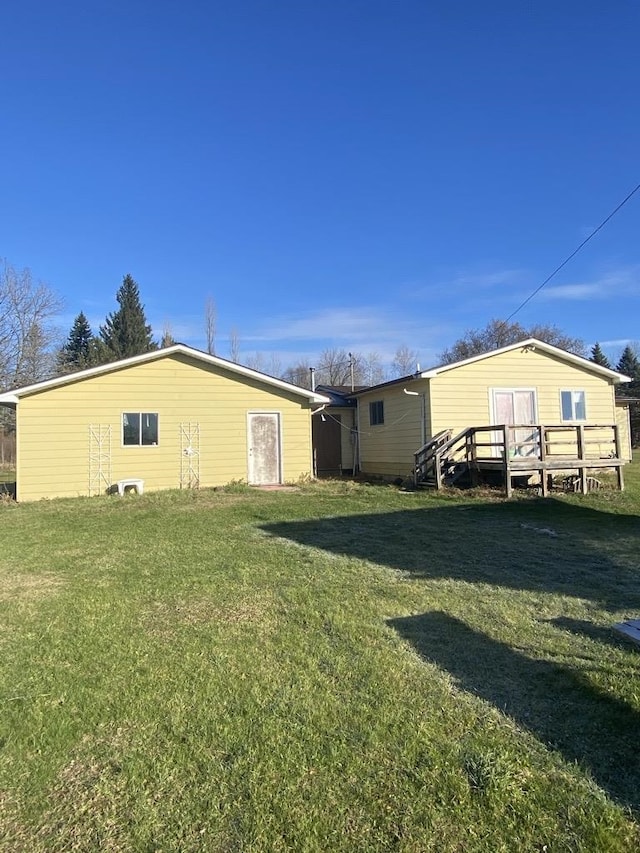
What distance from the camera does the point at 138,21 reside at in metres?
9.86

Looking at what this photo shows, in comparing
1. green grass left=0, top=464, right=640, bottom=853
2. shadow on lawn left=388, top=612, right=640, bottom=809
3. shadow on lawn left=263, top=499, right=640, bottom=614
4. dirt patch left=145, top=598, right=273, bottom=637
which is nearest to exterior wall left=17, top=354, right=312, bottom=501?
shadow on lawn left=263, top=499, right=640, bottom=614

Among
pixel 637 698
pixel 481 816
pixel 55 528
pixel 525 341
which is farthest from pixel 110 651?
pixel 525 341

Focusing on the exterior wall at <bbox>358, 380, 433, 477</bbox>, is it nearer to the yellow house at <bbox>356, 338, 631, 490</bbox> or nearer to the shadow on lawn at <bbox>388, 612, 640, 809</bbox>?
the yellow house at <bbox>356, 338, 631, 490</bbox>

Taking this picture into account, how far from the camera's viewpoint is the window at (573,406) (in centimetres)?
1631

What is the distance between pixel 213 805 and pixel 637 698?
7.54ft

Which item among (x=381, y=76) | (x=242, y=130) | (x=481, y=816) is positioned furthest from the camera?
(x=242, y=130)

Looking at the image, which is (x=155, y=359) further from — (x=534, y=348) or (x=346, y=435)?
(x=534, y=348)

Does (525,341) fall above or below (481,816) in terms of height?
above

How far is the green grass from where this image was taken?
6.74 feet

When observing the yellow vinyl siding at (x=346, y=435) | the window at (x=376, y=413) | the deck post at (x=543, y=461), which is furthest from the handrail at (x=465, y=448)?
the yellow vinyl siding at (x=346, y=435)

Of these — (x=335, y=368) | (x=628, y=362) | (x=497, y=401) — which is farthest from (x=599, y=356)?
(x=497, y=401)

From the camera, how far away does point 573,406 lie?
16.5 meters

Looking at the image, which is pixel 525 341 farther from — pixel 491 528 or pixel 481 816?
pixel 481 816

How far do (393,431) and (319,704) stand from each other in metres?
14.1
